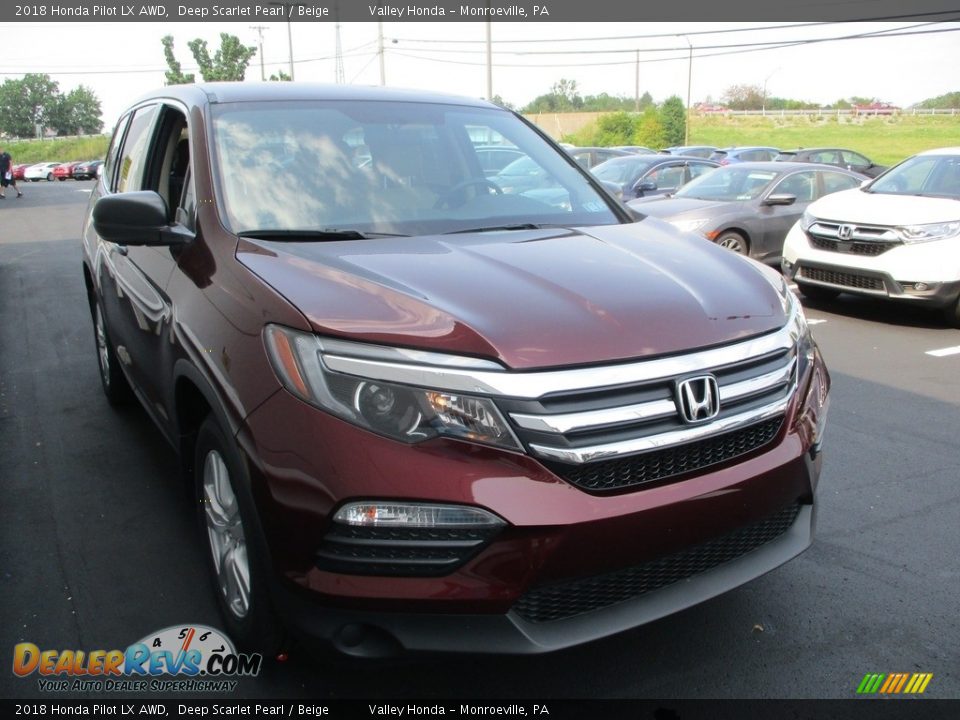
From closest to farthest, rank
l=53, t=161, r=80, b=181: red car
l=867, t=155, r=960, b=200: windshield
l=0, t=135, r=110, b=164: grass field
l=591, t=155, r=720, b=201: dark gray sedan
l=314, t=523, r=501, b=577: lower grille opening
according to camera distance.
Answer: l=314, t=523, r=501, b=577: lower grille opening
l=867, t=155, r=960, b=200: windshield
l=591, t=155, r=720, b=201: dark gray sedan
l=53, t=161, r=80, b=181: red car
l=0, t=135, r=110, b=164: grass field

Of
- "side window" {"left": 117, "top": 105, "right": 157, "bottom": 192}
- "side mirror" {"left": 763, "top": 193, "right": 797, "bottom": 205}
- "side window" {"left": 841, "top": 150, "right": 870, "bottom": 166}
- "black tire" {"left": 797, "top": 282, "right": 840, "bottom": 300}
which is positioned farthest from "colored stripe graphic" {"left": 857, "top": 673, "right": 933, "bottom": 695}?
"side window" {"left": 841, "top": 150, "right": 870, "bottom": 166}

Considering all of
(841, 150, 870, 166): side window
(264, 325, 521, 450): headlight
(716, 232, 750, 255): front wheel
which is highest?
(264, 325, 521, 450): headlight

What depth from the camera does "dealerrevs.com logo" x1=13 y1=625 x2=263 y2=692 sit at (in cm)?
268

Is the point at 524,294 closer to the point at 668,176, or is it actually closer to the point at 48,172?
the point at 668,176

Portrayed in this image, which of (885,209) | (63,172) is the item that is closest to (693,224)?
(885,209)

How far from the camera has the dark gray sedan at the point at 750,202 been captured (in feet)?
33.2

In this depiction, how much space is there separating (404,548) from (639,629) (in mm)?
1057

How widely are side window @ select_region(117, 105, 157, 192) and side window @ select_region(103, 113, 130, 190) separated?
0.16 meters

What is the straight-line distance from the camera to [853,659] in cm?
279

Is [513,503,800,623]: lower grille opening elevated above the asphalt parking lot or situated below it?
above

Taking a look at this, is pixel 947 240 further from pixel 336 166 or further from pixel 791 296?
pixel 336 166

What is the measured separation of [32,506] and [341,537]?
257 cm

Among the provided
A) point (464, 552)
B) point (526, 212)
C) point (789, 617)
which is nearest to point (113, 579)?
point (464, 552)

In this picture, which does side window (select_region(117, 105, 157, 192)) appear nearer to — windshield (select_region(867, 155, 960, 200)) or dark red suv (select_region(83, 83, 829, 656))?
dark red suv (select_region(83, 83, 829, 656))
